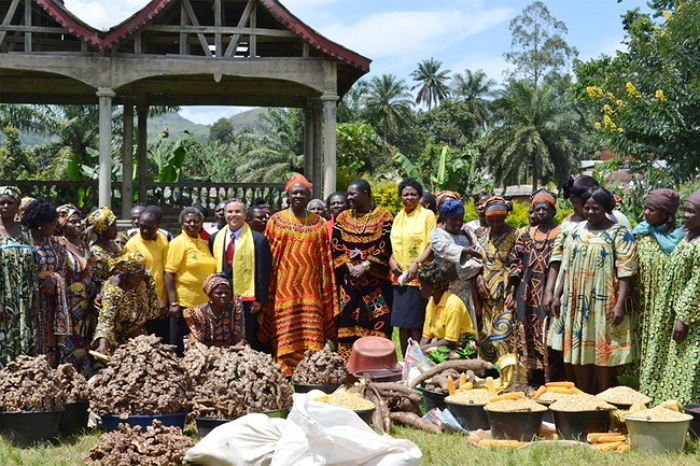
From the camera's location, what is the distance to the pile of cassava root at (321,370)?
6.51 meters

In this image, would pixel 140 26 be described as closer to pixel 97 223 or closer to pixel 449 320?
pixel 97 223

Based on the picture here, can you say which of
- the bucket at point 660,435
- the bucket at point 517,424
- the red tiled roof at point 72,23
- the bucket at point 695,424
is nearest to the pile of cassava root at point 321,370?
the bucket at point 517,424

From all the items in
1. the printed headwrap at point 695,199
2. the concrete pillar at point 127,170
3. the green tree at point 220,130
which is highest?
the green tree at point 220,130

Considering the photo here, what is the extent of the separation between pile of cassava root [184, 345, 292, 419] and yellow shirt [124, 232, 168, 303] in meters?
1.92

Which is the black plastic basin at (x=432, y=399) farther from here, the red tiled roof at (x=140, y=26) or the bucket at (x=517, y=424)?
the red tiled roof at (x=140, y=26)

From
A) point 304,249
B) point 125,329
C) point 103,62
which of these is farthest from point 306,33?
point 125,329

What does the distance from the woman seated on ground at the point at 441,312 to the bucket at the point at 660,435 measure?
6.16 ft

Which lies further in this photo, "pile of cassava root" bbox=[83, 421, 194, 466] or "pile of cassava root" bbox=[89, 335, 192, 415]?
"pile of cassava root" bbox=[89, 335, 192, 415]

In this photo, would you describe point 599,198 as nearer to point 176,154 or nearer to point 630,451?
point 630,451

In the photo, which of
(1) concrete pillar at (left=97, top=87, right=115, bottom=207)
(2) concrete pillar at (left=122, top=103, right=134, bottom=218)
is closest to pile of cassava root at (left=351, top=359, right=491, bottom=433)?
(1) concrete pillar at (left=97, top=87, right=115, bottom=207)

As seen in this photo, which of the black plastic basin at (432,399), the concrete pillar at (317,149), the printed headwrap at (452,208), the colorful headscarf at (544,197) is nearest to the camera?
the black plastic basin at (432,399)

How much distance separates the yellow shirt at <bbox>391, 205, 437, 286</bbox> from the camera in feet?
26.5

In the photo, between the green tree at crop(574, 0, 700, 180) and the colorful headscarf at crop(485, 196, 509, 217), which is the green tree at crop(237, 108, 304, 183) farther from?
the colorful headscarf at crop(485, 196, 509, 217)

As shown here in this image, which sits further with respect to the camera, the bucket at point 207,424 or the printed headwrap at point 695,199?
the printed headwrap at point 695,199
